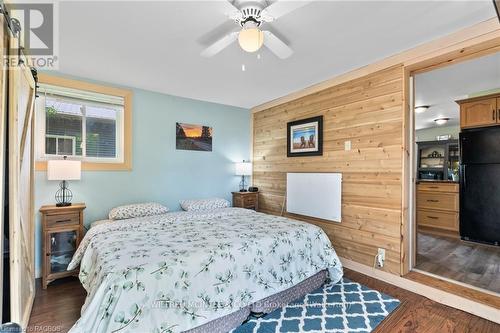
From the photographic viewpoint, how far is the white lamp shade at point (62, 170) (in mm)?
2611

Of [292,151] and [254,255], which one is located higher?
[292,151]

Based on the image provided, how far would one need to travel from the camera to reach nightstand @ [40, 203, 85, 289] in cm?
A: 254

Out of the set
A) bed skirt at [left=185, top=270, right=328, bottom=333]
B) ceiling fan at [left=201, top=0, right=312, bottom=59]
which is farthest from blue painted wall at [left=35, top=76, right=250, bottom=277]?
bed skirt at [left=185, top=270, right=328, bottom=333]

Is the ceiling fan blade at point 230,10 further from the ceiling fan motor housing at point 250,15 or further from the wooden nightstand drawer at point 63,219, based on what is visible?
the wooden nightstand drawer at point 63,219

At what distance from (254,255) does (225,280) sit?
317 millimetres

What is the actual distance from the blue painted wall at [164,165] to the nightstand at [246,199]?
0.64 feet

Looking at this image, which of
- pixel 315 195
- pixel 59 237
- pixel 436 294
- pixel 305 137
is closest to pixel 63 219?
pixel 59 237

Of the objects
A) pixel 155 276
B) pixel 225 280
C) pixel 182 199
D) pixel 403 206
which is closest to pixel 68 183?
pixel 182 199

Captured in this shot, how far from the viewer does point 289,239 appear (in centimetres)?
230

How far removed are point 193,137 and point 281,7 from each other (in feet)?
9.22

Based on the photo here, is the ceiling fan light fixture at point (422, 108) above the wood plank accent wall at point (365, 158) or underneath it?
above

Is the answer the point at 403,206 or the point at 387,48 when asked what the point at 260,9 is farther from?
the point at 403,206

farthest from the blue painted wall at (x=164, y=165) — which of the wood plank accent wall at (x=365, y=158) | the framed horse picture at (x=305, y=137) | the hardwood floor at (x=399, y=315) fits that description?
the wood plank accent wall at (x=365, y=158)

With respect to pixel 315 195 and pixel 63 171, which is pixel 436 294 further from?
pixel 63 171
